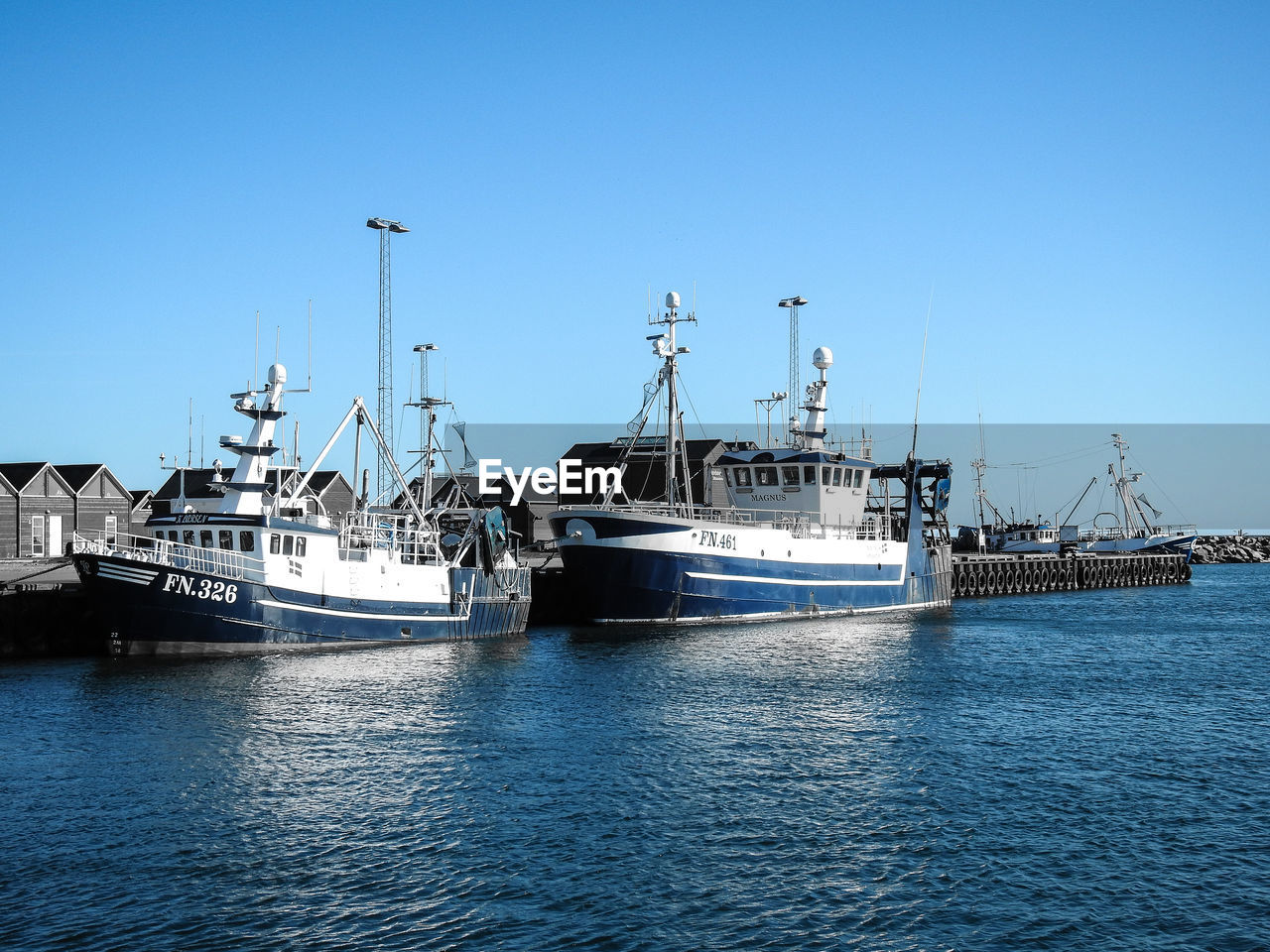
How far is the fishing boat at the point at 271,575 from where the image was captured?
34.6m

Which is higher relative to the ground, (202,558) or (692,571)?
(202,558)

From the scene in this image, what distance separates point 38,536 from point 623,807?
2201 inches

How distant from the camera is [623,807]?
66.0 feet

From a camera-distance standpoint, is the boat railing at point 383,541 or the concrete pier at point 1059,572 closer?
the boat railing at point 383,541

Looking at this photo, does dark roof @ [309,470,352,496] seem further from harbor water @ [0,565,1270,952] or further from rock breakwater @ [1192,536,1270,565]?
rock breakwater @ [1192,536,1270,565]

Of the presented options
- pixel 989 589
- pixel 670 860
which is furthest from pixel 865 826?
pixel 989 589

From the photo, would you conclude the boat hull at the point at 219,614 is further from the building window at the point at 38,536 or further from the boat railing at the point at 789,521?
the building window at the point at 38,536

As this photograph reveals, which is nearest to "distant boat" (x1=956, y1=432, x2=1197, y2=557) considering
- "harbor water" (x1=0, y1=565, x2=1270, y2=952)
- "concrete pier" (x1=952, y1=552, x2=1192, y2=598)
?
"concrete pier" (x1=952, y1=552, x2=1192, y2=598)

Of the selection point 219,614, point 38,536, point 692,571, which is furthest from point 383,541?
point 38,536

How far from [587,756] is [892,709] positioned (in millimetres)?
10127

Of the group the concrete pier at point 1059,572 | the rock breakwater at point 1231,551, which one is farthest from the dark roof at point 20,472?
the rock breakwater at point 1231,551

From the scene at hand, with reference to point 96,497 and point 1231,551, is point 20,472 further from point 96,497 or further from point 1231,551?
point 1231,551

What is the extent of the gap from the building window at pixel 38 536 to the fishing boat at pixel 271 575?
96.0 ft

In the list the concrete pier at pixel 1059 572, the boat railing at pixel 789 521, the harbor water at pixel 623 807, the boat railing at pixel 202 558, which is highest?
the boat railing at pixel 789 521
